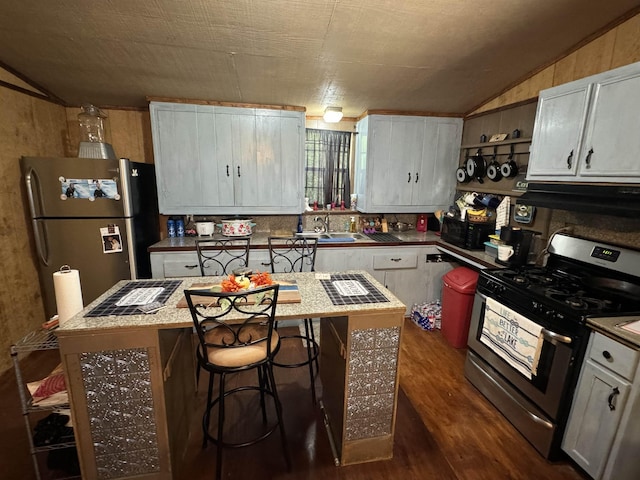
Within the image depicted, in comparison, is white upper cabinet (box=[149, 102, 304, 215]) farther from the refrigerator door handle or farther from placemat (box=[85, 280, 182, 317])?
placemat (box=[85, 280, 182, 317])

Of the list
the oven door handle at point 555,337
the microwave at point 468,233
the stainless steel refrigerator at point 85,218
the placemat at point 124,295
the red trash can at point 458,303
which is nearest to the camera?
the placemat at point 124,295

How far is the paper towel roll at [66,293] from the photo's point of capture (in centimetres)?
143

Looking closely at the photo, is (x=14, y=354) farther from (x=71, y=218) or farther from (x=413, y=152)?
(x=413, y=152)

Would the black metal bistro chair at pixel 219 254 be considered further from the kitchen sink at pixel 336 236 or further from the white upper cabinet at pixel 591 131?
the white upper cabinet at pixel 591 131

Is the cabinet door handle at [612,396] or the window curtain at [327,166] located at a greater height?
the window curtain at [327,166]

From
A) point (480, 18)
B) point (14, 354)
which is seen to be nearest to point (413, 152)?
point (480, 18)

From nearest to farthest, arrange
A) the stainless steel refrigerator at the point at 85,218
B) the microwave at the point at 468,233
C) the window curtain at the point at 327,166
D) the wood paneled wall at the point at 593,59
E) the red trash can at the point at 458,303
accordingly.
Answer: the wood paneled wall at the point at 593,59, the stainless steel refrigerator at the point at 85,218, the red trash can at the point at 458,303, the microwave at the point at 468,233, the window curtain at the point at 327,166

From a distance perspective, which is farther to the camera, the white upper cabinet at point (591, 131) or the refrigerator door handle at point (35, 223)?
the refrigerator door handle at point (35, 223)

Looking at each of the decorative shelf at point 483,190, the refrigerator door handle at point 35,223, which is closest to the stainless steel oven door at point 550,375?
the decorative shelf at point 483,190

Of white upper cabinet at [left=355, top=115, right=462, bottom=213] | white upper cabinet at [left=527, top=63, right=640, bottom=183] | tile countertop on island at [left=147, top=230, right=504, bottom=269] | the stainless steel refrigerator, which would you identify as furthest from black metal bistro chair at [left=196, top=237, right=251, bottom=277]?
white upper cabinet at [left=527, top=63, right=640, bottom=183]

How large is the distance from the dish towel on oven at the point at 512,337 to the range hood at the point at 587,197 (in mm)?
756

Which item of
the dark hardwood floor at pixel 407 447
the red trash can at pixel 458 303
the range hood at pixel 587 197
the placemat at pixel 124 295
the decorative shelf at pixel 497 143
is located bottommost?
the dark hardwood floor at pixel 407 447

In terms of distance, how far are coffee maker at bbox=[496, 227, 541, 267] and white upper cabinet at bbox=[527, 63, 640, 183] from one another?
439 mm

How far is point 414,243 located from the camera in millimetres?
3387
